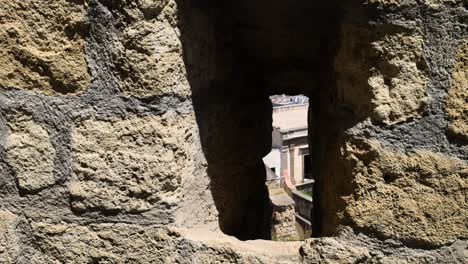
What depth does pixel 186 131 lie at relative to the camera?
854mm

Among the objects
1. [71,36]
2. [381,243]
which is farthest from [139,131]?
[381,243]

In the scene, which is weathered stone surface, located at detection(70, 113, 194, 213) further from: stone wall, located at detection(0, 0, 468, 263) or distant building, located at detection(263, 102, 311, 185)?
distant building, located at detection(263, 102, 311, 185)

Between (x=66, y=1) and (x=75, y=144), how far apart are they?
0.76ft

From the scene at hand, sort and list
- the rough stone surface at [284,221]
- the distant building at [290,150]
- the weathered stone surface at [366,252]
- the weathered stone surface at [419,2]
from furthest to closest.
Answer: the distant building at [290,150] < the rough stone surface at [284,221] < the weathered stone surface at [366,252] < the weathered stone surface at [419,2]

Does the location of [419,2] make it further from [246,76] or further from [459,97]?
[246,76]

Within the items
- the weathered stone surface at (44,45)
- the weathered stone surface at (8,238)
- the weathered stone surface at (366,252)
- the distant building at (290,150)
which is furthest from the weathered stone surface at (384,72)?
the distant building at (290,150)

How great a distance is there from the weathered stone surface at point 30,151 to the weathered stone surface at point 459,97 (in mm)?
645

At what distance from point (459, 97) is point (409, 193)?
0.54ft

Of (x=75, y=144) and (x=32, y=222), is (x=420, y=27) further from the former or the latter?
(x=32, y=222)

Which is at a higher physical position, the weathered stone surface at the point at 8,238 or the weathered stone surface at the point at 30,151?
the weathered stone surface at the point at 30,151

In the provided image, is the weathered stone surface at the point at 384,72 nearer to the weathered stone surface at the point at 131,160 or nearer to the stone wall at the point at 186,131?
the stone wall at the point at 186,131

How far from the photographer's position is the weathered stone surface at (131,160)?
823 millimetres

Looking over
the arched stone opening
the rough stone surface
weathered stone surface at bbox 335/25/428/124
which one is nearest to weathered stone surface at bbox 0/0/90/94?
the arched stone opening

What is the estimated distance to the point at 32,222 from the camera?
901 mm
